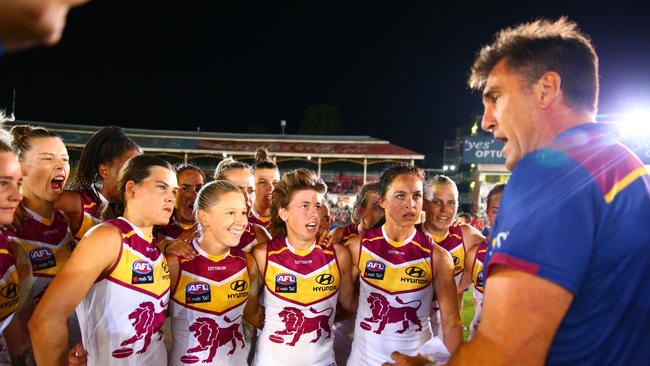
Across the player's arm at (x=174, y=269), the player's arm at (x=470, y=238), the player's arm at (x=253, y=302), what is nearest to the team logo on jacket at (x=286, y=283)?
the player's arm at (x=253, y=302)

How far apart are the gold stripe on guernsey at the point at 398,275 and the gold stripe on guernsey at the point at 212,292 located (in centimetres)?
108

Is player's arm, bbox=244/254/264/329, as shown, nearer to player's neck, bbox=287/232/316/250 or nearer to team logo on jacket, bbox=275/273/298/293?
team logo on jacket, bbox=275/273/298/293

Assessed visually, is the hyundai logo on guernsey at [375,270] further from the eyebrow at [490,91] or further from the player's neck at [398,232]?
the eyebrow at [490,91]

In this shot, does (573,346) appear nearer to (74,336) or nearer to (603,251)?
(603,251)

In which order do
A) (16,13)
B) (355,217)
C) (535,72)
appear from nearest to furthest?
(16,13) → (535,72) → (355,217)

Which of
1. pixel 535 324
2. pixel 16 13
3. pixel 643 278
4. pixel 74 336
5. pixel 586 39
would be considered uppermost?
pixel 586 39

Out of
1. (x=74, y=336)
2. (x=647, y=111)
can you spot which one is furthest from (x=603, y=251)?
(x=647, y=111)

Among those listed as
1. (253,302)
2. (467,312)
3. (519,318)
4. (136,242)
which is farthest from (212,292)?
(467,312)

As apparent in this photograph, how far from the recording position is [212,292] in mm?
2959

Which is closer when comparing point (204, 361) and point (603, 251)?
point (603, 251)

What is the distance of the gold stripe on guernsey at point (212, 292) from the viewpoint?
115 inches

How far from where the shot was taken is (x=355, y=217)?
6.09m

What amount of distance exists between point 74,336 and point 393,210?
3.62 m

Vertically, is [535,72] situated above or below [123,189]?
above
